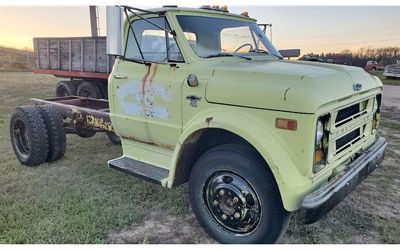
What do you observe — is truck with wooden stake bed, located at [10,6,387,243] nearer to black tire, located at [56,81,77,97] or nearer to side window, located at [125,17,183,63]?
side window, located at [125,17,183,63]

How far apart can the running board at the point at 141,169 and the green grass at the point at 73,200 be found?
0.39 meters

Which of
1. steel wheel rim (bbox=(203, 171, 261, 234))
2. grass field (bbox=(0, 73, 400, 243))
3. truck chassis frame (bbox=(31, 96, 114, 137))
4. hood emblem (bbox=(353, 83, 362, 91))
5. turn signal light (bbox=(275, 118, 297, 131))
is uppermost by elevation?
hood emblem (bbox=(353, 83, 362, 91))

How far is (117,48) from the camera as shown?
128 inches

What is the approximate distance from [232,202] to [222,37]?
183 centimetres

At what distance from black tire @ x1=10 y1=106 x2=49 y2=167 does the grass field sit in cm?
14

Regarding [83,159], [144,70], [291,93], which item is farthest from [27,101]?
[291,93]

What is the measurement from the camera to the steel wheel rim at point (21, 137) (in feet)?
17.6

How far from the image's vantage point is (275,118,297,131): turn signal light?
2.59 m

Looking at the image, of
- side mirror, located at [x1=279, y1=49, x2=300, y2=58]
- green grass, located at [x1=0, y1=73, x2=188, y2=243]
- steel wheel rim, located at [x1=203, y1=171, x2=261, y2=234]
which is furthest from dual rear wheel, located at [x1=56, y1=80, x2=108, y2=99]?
steel wheel rim, located at [x1=203, y1=171, x2=261, y2=234]

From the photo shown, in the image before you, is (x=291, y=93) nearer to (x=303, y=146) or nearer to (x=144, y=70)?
(x=303, y=146)

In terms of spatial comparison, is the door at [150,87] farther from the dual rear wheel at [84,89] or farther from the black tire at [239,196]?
the dual rear wheel at [84,89]

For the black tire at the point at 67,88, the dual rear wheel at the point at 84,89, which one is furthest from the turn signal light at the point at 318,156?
the black tire at the point at 67,88

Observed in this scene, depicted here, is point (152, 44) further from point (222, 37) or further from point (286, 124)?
point (286, 124)

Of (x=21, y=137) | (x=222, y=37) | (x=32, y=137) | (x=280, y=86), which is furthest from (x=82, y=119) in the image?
(x=280, y=86)
